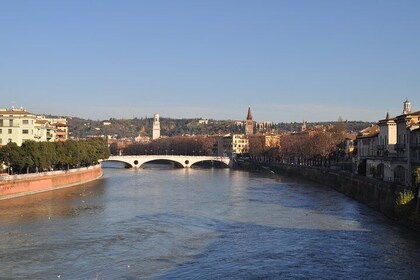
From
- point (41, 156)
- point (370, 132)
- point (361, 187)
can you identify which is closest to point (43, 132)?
point (41, 156)

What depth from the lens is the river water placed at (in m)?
24.6

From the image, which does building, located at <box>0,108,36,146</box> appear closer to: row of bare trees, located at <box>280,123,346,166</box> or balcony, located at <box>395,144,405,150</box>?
row of bare trees, located at <box>280,123,346,166</box>

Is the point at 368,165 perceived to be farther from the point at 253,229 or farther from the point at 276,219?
the point at 253,229

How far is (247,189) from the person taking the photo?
212 ft

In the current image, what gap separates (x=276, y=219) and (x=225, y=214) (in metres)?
4.38

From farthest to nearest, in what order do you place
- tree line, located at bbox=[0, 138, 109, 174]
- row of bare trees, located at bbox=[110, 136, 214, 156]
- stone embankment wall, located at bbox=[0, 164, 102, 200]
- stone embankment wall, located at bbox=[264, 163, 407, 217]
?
row of bare trees, located at bbox=[110, 136, 214, 156] < tree line, located at bbox=[0, 138, 109, 174] < stone embankment wall, located at bbox=[0, 164, 102, 200] < stone embankment wall, located at bbox=[264, 163, 407, 217]

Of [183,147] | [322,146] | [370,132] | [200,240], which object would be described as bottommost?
[200,240]

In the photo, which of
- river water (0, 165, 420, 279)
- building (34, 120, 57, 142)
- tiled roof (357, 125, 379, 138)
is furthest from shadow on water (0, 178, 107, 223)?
tiled roof (357, 125, 379, 138)

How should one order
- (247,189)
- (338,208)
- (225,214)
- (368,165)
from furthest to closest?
1. (247,189)
2. (368,165)
3. (338,208)
4. (225,214)

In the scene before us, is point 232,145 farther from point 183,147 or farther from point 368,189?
point 368,189

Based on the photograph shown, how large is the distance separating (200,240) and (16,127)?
1973 inches

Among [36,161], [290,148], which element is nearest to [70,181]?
[36,161]

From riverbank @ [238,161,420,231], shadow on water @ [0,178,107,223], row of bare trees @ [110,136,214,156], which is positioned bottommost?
shadow on water @ [0,178,107,223]

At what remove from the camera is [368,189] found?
47.8 metres
